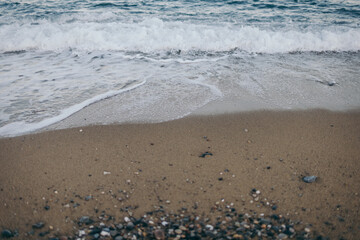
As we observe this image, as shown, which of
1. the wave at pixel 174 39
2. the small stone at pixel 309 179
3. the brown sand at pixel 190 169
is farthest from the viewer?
the wave at pixel 174 39

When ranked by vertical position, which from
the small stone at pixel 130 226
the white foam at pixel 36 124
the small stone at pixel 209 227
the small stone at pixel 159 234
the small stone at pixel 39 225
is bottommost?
the small stone at pixel 209 227

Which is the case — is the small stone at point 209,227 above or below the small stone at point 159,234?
below

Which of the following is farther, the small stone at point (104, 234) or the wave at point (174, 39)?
the wave at point (174, 39)

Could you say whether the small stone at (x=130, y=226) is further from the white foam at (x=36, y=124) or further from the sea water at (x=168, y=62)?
the white foam at (x=36, y=124)

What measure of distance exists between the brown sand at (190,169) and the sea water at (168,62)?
1.38 ft

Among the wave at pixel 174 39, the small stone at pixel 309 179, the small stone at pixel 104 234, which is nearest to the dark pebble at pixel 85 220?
the small stone at pixel 104 234

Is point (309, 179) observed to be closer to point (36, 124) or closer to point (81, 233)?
point (81, 233)

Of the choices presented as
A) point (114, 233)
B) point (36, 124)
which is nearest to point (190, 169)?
point (114, 233)

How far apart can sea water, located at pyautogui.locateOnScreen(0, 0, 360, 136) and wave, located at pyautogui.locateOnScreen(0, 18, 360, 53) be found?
3 cm

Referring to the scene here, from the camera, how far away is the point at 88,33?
22.8 feet

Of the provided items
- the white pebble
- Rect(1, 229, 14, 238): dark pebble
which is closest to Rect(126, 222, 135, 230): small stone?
the white pebble

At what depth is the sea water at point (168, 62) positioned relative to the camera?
3947 millimetres

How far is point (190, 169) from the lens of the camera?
277 cm

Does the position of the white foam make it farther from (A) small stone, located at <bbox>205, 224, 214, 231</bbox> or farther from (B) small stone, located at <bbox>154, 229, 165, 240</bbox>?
(A) small stone, located at <bbox>205, 224, 214, 231</bbox>
